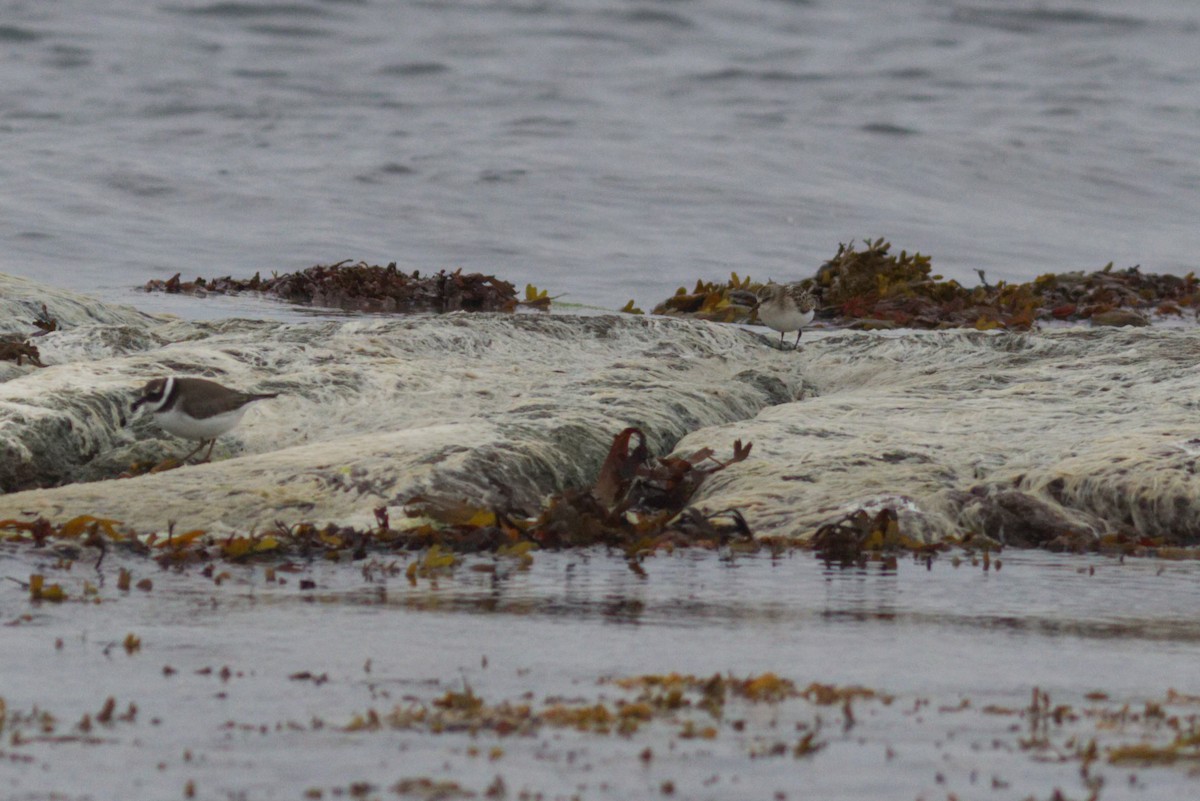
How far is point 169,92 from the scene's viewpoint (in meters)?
35.4

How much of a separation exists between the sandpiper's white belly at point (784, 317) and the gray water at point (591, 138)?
5261 millimetres

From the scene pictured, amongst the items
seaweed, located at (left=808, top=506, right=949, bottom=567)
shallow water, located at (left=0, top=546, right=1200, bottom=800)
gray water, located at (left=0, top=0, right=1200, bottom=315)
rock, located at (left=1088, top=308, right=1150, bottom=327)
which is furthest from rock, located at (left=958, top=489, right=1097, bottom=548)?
gray water, located at (left=0, top=0, right=1200, bottom=315)

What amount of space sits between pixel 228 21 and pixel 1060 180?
20099 mm

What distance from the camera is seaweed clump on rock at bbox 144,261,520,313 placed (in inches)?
634

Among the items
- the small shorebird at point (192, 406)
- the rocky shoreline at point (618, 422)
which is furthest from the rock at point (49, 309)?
the small shorebird at point (192, 406)

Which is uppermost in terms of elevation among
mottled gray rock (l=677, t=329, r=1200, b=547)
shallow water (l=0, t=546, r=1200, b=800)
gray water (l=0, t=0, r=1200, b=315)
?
gray water (l=0, t=0, r=1200, b=315)

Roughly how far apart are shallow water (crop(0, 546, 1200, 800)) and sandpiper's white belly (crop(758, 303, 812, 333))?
5.21 meters

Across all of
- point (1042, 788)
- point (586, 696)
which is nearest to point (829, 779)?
point (1042, 788)

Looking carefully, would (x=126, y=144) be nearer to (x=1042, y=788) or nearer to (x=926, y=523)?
(x=926, y=523)

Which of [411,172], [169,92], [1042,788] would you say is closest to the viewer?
[1042,788]

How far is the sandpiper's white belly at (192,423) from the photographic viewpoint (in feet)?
27.9

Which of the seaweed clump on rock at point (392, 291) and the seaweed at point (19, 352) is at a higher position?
the seaweed clump on rock at point (392, 291)

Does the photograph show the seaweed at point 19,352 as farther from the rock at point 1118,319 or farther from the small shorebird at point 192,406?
the rock at point 1118,319

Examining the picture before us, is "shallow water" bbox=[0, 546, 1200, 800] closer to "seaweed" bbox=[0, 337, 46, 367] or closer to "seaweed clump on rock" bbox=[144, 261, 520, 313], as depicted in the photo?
"seaweed" bbox=[0, 337, 46, 367]
